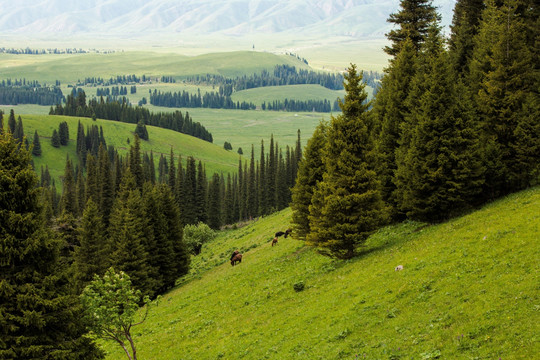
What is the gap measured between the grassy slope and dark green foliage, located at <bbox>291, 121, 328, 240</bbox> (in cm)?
551

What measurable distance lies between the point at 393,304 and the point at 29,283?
18282mm

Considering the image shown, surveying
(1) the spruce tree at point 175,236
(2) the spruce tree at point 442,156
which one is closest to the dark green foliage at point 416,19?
(2) the spruce tree at point 442,156

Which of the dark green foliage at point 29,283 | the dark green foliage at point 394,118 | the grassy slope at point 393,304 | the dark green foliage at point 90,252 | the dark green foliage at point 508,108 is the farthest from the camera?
the dark green foliage at point 90,252

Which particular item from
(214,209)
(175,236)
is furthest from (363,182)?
(214,209)

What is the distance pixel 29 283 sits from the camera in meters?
21.4

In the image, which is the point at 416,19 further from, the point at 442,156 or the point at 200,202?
the point at 200,202

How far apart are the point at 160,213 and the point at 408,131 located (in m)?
36.4

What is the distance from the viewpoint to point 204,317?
35.2m

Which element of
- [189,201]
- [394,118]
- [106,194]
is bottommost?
[189,201]

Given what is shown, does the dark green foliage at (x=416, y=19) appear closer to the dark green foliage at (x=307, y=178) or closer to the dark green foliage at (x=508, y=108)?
the dark green foliage at (x=508, y=108)

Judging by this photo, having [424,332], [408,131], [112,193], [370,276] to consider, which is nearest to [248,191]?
[112,193]

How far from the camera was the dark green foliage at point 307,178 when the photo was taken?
47.2m

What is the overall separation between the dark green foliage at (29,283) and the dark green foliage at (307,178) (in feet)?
90.5

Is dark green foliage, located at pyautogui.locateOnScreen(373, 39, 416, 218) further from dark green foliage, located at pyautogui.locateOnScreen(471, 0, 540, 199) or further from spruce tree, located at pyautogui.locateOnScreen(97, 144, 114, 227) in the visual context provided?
spruce tree, located at pyautogui.locateOnScreen(97, 144, 114, 227)
